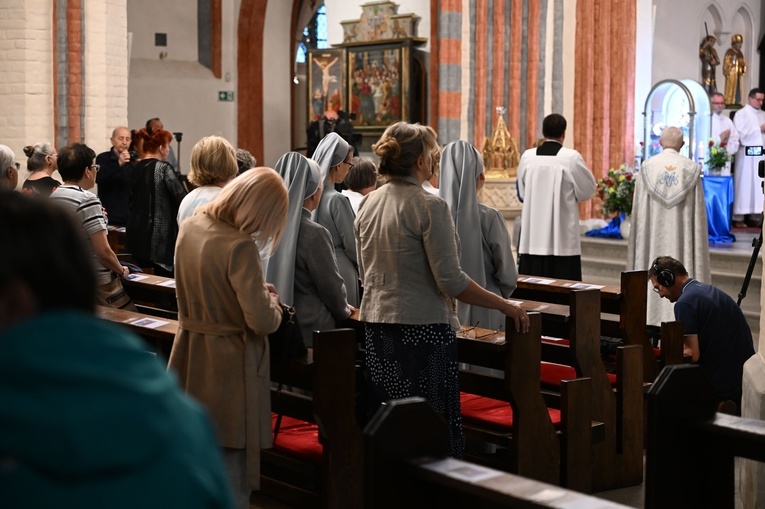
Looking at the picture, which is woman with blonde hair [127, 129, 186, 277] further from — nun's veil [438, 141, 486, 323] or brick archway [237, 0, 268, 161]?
brick archway [237, 0, 268, 161]

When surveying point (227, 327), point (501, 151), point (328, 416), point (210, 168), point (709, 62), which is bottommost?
point (328, 416)

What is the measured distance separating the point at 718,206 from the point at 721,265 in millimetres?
2319

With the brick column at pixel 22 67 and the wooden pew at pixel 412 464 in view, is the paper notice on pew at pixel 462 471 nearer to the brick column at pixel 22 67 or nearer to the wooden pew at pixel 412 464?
the wooden pew at pixel 412 464

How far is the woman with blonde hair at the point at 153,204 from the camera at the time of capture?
23.3ft

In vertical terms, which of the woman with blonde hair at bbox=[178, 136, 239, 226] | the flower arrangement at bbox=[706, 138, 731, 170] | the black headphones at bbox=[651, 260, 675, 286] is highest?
the flower arrangement at bbox=[706, 138, 731, 170]

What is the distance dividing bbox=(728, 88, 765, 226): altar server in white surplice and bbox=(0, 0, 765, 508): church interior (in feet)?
0.45

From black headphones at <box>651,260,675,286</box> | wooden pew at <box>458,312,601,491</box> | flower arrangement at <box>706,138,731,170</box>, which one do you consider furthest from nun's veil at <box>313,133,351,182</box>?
flower arrangement at <box>706,138,731,170</box>

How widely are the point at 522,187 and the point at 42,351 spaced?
311 inches

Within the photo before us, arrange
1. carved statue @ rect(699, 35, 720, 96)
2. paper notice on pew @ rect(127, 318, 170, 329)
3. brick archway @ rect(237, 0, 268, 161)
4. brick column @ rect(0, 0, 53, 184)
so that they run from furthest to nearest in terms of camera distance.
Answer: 1. brick archway @ rect(237, 0, 268, 161)
2. carved statue @ rect(699, 35, 720, 96)
3. brick column @ rect(0, 0, 53, 184)
4. paper notice on pew @ rect(127, 318, 170, 329)

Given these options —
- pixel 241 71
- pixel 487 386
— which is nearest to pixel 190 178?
pixel 487 386

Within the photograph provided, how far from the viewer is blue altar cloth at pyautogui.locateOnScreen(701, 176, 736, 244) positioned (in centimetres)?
1206

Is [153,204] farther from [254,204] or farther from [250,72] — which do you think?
[250,72]

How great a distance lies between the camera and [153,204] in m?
7.13

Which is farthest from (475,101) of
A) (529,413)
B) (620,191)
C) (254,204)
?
(254,204)
